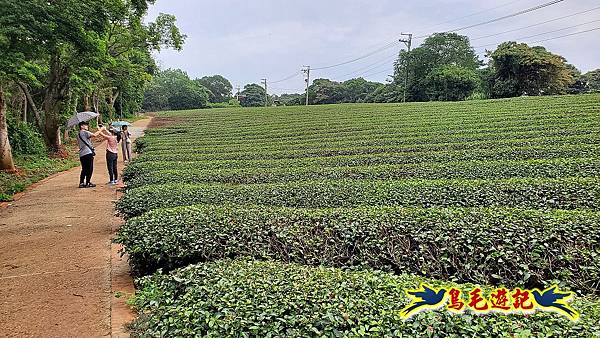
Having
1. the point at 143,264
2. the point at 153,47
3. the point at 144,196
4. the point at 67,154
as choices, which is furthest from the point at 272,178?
the point at 153,47

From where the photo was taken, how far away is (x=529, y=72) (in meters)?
36.6

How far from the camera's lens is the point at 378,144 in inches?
573

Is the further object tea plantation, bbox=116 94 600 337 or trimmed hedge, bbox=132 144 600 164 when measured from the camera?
trimmed hedge, bbox=132 144 600 164

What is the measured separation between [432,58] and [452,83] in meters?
9.15

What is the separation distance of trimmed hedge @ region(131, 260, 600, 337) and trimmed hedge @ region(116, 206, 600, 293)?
26.8 inches

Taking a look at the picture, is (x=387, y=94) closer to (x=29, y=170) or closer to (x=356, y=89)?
(x=356, y=89)

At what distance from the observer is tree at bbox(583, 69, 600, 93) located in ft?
126

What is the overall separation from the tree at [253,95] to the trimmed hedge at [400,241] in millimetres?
76052

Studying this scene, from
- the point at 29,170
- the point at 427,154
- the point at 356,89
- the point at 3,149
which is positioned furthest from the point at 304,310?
the point at 356,89

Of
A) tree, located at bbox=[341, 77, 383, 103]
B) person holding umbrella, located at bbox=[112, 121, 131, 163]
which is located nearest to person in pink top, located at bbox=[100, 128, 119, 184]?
person holding umbrella, located at bbox=[112, 121, 131, 163]

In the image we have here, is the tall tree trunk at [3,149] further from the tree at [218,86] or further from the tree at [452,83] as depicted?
the tree at [218,86]

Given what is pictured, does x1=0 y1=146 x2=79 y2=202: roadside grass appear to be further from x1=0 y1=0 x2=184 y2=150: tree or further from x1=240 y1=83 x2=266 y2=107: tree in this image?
x1=240 y1=83 x2=266 y2=107: tree

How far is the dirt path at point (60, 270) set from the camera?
376 centimetres

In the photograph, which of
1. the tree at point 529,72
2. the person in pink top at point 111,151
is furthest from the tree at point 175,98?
the person in pink top at point 111,151
